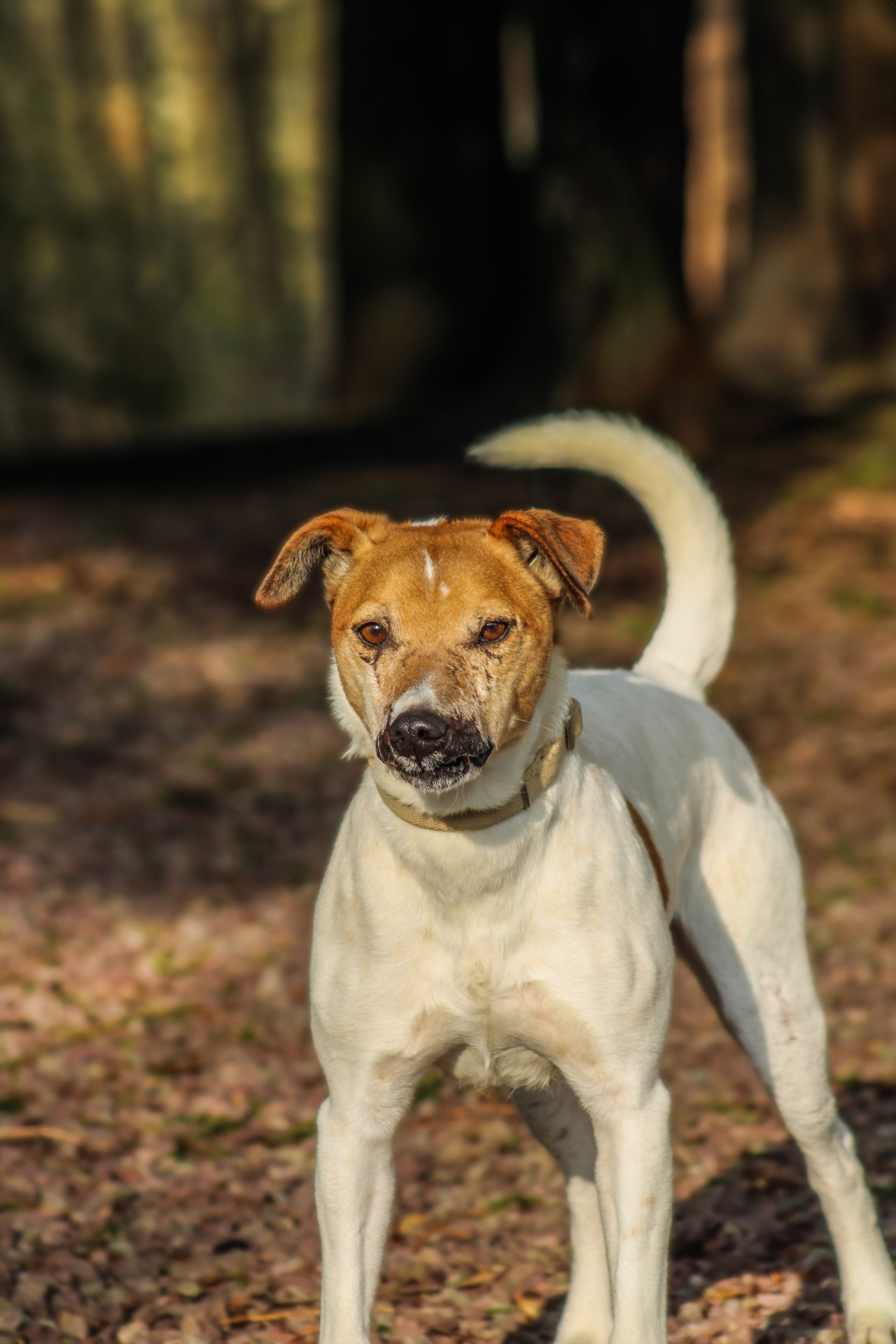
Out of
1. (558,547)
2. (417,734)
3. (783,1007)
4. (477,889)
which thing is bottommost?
(783,1007)

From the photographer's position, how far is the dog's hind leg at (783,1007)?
4406mm

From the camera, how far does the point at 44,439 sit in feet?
60.8

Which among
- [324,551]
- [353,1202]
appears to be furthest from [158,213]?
[353,1202]

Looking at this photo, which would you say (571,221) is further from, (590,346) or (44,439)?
(44,439)

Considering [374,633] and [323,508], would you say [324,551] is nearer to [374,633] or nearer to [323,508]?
[374,633]

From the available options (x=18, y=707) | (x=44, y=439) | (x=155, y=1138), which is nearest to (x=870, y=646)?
(x=18, y=707)

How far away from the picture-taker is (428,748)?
3412 mm

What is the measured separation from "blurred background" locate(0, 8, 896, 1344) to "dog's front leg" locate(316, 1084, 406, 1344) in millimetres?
1178

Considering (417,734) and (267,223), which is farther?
(267,223)

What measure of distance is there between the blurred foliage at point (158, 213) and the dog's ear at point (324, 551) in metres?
15.3

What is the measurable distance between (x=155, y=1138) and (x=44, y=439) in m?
13.6

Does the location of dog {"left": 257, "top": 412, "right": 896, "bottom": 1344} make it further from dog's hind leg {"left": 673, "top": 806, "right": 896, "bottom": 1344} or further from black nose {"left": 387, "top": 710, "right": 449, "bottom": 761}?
dog's hind leg {"left": 673, "top": 806, "right": 896, "bottom": 1344}

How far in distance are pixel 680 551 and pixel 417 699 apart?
1778 millimetres

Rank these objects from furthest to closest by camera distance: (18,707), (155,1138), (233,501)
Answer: (233,501) → (18,707) → (155,1138)
